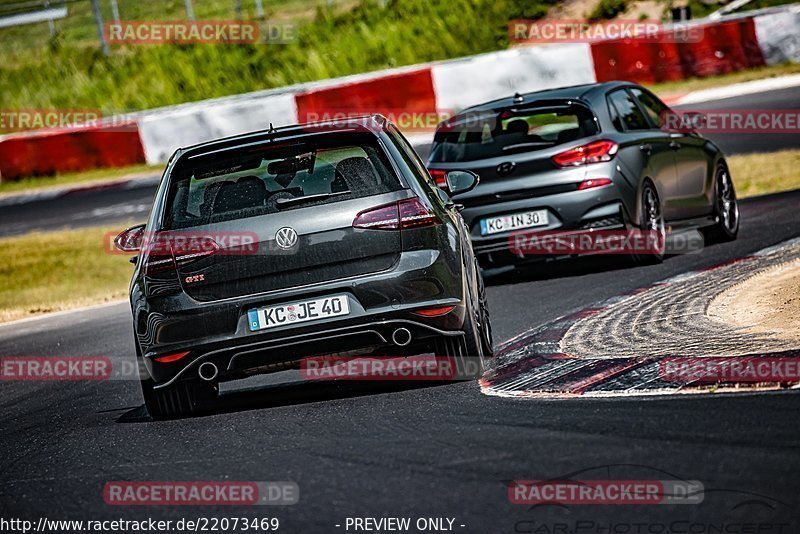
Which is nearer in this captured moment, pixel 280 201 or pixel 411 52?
pixel 280 201

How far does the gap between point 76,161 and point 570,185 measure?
68.7 feet

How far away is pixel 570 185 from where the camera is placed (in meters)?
11.6

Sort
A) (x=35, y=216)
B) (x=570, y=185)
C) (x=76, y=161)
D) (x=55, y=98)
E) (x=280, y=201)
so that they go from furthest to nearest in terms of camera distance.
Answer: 1. (x=55, y=98)
2. (x=76, y=161)
3. (x=35, y=216)
4. (x=570, y=185)
5. (x=280, y=201)

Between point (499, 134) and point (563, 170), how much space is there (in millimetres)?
730

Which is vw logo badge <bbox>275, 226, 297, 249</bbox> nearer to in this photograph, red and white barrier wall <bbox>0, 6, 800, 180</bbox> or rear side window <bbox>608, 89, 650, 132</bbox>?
rear side window <bbox>608, 89, 650, 132</bbox>

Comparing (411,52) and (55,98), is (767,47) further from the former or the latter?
(55,98)

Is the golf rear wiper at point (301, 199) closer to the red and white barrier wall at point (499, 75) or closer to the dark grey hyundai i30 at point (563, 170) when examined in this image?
the dark grey hyundai i30 at point (563, 170)

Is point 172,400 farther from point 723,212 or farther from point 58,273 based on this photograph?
point 58,273

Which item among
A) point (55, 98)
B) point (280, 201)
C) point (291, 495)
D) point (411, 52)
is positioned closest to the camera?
point (291, 495)

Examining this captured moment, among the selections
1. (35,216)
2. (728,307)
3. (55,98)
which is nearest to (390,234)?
(728,307)

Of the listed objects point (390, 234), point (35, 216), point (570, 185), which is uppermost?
point (390, 234)

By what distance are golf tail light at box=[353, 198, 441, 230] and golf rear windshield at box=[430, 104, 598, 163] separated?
4.59 meters

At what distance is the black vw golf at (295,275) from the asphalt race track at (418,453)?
0.35m

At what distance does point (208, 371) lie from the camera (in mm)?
7352
